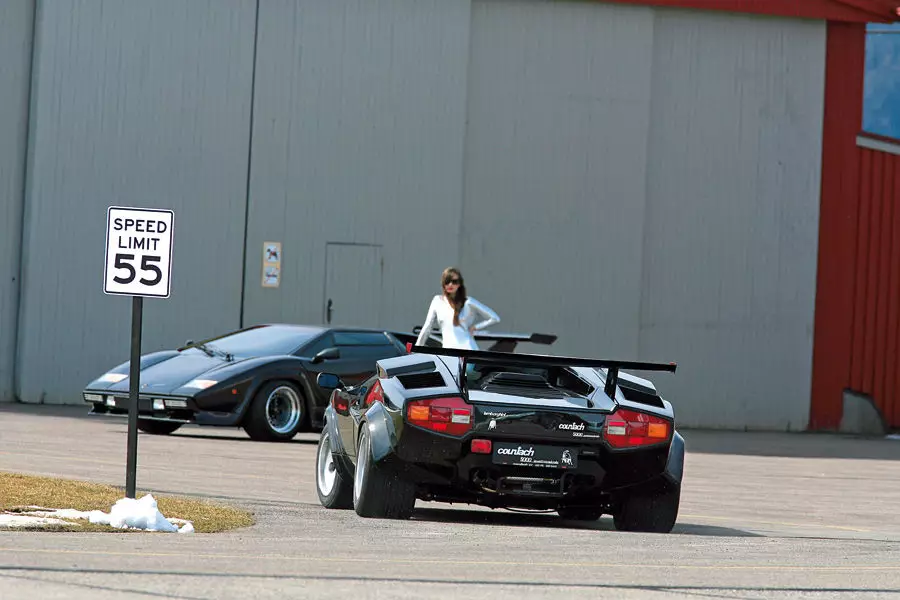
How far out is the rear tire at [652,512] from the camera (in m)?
9.54

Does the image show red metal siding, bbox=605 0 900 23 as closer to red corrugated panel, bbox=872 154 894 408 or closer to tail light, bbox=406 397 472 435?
red corrugated panel, bbox=872 154 894 408

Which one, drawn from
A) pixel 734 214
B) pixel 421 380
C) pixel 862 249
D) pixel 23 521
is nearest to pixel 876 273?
pixel 862 249

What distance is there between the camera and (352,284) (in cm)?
2573

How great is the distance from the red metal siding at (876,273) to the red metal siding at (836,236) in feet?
0.35

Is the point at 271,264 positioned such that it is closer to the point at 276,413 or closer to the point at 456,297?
the point at 276,413

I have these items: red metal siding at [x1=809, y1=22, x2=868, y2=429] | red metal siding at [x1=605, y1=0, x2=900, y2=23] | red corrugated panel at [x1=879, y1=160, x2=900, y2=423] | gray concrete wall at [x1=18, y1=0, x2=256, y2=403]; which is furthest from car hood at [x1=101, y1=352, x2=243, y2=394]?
red corrugated panel at [x1=879, y1=160, x2=900, y2=423]

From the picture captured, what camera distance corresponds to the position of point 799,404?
90.3 ft

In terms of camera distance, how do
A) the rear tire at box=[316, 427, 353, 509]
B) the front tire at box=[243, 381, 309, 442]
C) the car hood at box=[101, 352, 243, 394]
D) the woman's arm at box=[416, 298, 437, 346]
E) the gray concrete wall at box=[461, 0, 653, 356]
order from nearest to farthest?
the rear tire at box=[316, 427, 353, 509] < the woman's arm at box=[416, 298, 437, 346] < the car hood at box=[101, 352, 243, 394] < the front tire at box=[243, 381, 309, 442] < the gray concrete wall at box=[461, 0, 653, 356]

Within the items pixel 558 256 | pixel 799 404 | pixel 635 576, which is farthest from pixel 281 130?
pixel 635 576

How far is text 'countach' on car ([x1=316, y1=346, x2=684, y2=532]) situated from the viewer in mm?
9141

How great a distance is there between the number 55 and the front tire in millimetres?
7886

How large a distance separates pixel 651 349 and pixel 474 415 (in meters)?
18.1

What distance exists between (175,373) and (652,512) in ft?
28.9

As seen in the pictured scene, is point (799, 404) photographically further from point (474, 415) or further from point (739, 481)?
point (474, 415)
